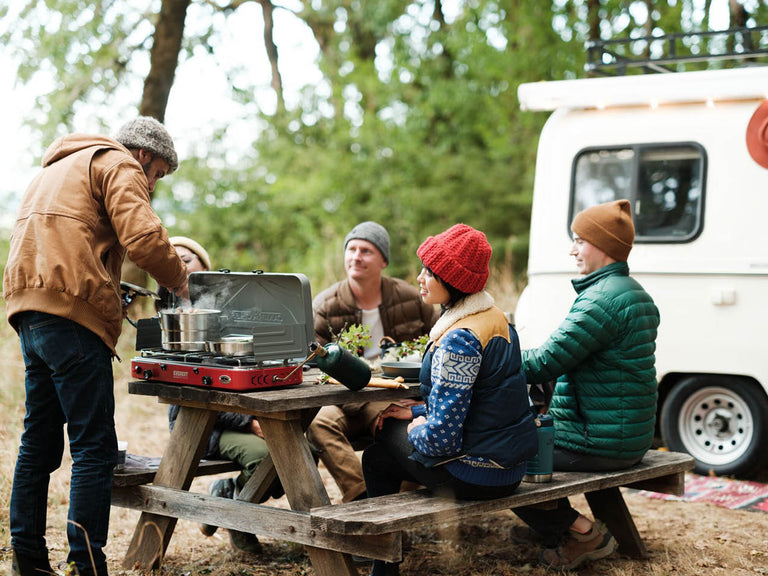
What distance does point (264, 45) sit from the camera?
19.4m

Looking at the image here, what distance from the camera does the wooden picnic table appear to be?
3.62 metres

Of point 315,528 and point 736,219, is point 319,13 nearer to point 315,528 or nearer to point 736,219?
point 736,219

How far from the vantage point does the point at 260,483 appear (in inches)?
172

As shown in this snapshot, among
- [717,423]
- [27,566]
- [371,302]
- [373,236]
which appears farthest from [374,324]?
[717,423]

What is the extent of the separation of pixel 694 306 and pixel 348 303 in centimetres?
260

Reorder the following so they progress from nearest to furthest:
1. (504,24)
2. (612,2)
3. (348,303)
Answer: (348,303), (612,2), (504,24)

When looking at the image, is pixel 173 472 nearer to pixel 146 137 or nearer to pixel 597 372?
pixel 146 137

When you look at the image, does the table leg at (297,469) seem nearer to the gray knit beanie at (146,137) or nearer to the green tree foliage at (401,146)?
the gray knit beanie at (146,137)

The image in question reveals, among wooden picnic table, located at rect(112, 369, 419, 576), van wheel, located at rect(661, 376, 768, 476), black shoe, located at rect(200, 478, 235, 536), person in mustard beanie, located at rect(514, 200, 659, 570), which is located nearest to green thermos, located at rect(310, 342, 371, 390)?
wooden picnic table, located at rect(112, 369, 419, 576)

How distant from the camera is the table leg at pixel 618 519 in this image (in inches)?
183

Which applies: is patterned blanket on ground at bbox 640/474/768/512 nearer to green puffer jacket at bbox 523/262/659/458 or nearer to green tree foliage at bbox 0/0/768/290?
green puffer jacket at bbox 523/262/659/458

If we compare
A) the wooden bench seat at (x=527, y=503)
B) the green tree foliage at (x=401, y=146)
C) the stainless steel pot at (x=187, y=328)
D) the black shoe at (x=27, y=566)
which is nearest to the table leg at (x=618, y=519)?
the wooden bench seat at (x=527, y=503)

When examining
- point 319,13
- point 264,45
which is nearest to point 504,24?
point 319,13

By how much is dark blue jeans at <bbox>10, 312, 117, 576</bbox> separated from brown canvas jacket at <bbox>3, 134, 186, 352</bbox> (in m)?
0.08
